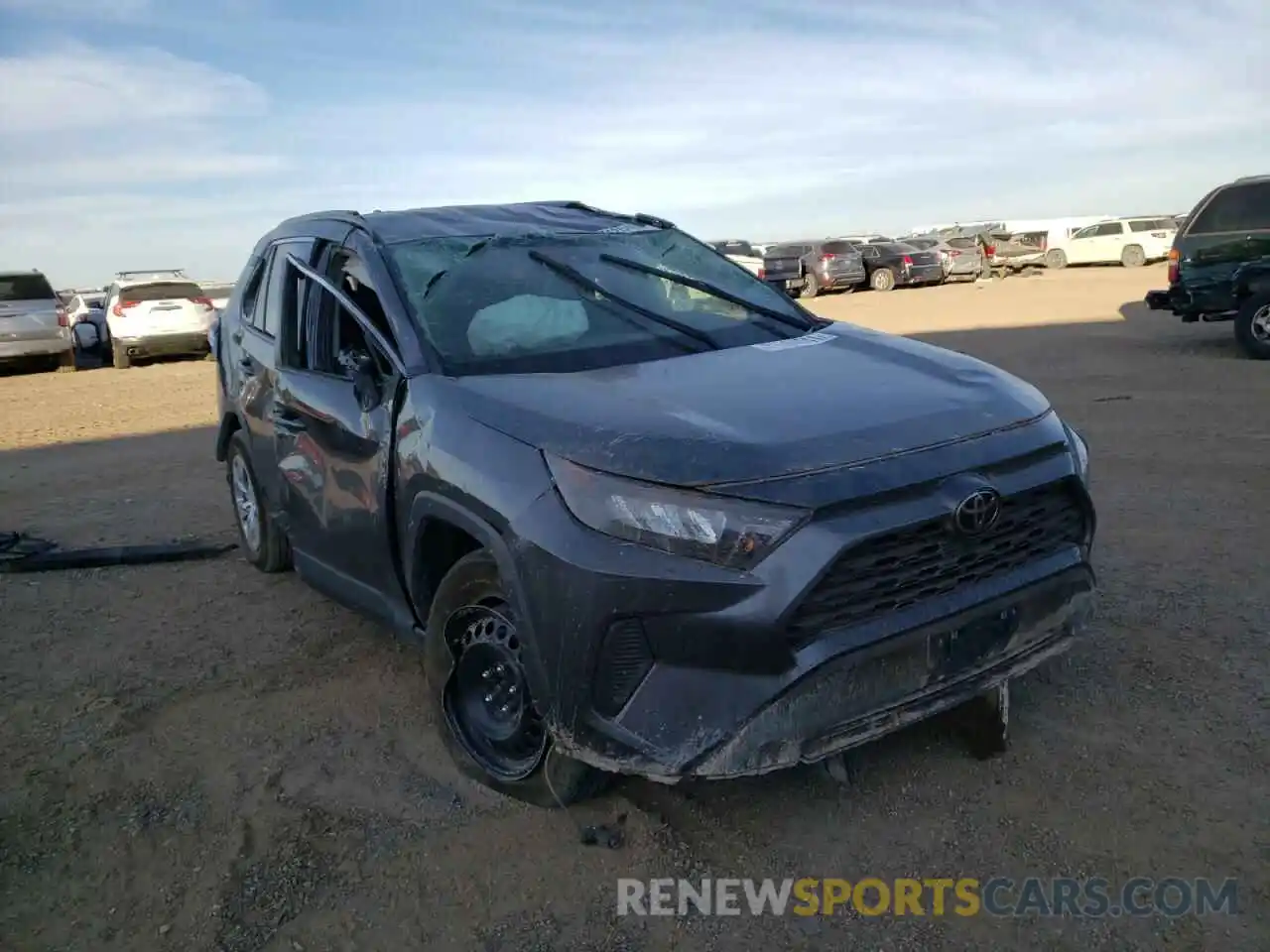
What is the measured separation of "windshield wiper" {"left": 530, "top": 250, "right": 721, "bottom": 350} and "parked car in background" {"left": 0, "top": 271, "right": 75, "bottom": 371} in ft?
56.9

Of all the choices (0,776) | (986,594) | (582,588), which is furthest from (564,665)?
(0,776)

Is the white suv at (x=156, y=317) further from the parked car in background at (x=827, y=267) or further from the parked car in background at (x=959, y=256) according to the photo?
the parked car in background at (x=959, y=256)

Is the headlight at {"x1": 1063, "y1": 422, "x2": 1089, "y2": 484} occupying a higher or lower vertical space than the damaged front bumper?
higher

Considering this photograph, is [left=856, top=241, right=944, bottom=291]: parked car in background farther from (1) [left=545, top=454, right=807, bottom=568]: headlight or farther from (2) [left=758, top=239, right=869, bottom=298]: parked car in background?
(1) [left=545, top=454, right=807, bottom=568]: headlight

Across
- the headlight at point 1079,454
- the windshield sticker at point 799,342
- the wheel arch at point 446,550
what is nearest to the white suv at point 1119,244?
the windshield sticker at point 799,342

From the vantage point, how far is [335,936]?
274 cm

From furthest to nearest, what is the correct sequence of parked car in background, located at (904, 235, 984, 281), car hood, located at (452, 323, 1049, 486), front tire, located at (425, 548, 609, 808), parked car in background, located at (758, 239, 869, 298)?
parked car in background, located at (904, 235, 984, 281), parked car in background, located at (758, 239, 869, 298), front tire, located at (425, 548, 609, 808), car hood, located at (452, 323, 1049, 486)

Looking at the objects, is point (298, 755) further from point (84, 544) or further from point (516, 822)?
point (84, 544)

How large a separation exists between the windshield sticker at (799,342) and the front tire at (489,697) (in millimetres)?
1320

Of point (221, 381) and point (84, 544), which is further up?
point (221, 381)

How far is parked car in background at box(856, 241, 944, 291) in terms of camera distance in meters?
32.5

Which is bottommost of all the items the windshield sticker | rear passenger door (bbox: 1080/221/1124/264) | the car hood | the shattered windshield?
the car hood

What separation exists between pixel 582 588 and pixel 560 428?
48cm

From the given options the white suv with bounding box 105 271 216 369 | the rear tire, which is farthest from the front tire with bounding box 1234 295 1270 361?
the rear tire
